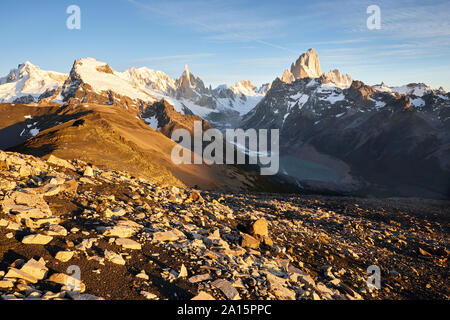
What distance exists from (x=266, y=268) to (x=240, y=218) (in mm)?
7079

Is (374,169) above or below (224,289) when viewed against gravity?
below

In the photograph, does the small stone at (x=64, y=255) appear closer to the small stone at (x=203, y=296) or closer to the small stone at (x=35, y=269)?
the small stone at (x=35, y=269)

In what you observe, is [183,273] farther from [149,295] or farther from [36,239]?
[36,239]

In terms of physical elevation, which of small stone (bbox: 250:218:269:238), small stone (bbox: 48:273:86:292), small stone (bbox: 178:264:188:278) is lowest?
small stone (bbox: 250:218:269:238)

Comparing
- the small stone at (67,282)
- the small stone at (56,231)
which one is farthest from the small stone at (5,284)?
→ the small stone at (56,231)

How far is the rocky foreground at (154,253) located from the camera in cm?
665

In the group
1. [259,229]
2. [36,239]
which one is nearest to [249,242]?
[259,229]

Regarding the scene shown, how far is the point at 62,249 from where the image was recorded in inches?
291

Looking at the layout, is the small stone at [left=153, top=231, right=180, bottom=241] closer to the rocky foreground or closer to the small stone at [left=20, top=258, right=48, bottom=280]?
the rocky foreground

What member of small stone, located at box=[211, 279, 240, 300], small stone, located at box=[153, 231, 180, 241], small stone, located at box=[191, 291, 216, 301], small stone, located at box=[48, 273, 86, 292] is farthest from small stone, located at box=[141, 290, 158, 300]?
small stone, located at box=[153, 231, 180, 241]

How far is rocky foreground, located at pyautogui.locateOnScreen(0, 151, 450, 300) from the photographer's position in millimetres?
6648

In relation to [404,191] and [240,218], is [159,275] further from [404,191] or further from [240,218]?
[404,191]

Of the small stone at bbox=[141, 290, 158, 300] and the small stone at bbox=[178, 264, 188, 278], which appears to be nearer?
the small stone at bbox=[141, 290, 158, 300]
